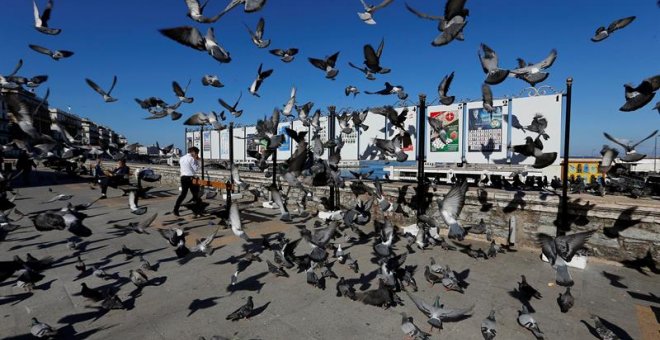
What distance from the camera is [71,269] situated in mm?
5102

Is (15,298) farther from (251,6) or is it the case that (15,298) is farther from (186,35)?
(251,6)

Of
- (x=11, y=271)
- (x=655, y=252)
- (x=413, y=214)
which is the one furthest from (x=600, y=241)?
(x=11, y=271)

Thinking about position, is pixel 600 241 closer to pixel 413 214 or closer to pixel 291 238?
pixel 413 214

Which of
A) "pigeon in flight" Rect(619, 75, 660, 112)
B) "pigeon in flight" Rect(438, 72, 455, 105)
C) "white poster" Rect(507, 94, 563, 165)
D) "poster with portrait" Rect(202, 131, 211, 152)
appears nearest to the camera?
"pigeon in flight" Rect(619, 75, 660, 112)

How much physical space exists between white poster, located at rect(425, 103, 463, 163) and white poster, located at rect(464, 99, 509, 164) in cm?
25

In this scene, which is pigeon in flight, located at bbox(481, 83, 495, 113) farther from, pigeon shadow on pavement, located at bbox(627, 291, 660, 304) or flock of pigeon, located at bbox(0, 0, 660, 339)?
pigeon shadow on pavement, located at bbox(627, 291, 660, 304)

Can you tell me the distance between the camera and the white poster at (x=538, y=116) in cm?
812

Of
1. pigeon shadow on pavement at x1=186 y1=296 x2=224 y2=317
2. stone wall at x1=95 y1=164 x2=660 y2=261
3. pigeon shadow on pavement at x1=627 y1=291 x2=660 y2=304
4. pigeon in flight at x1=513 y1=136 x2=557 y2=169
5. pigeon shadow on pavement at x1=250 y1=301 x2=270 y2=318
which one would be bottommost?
pigeon shadow on pavement at x1=250 y1=301 x2=270 y2=318

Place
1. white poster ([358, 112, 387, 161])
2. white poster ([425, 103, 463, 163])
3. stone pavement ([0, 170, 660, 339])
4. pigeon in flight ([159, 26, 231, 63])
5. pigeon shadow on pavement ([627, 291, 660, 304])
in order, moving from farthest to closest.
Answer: white poster ([358, 112, 387, 161]) → white poster ([425, 103, 463, 163]) → pigeon in flight ([159, 26, 231, 63]) → pigeon shadow on pavement ([627, 291, 660, 304]) → stone pavement ([0, 170, 660, 339])

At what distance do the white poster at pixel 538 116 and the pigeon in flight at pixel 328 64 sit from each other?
4792 millimetres

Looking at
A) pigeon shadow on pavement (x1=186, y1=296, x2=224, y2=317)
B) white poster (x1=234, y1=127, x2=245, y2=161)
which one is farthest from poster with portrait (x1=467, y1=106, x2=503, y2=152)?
white poster (x1=234, y1=127, x2=245, y2=161)

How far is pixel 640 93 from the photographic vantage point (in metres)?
4.62

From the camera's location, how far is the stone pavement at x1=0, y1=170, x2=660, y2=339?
340 centimetres

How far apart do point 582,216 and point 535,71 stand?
9.32 feet
